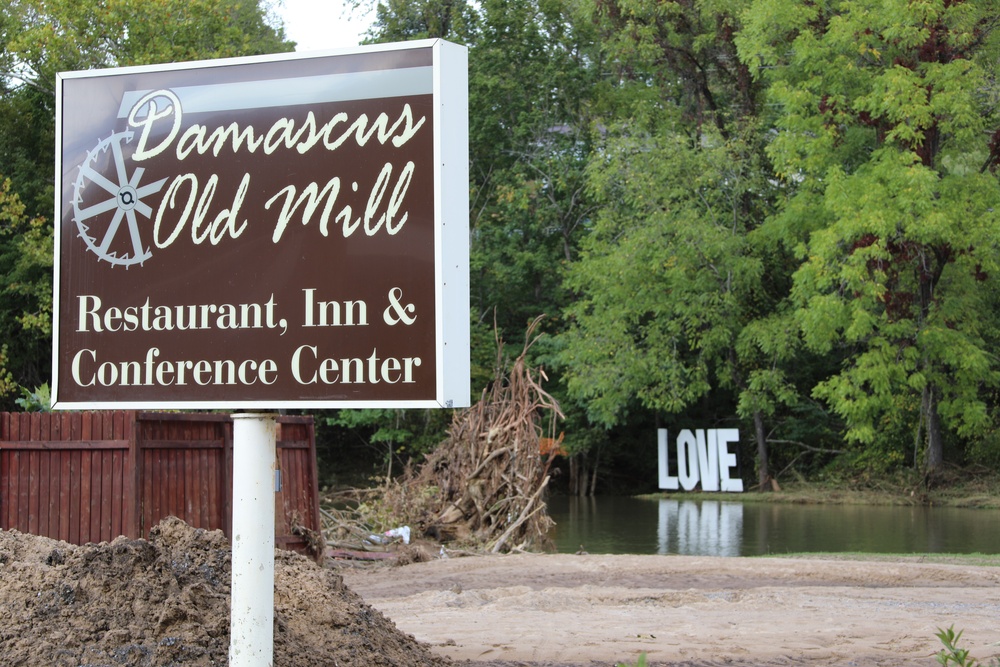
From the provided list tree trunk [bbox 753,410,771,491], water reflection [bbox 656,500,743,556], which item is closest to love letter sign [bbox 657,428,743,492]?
tree trunk [bbox 753,410,771,491]

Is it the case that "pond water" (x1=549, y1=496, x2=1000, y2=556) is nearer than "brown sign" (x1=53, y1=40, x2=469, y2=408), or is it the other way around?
"brown sign" (x1=53, y1=40, x2=469, y2=408)

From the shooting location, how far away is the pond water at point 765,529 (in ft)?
64.2

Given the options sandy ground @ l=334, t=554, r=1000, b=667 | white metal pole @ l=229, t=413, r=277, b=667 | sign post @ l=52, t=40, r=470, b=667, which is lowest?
sandy ground @ l=334, t=554, r=1000, b=667

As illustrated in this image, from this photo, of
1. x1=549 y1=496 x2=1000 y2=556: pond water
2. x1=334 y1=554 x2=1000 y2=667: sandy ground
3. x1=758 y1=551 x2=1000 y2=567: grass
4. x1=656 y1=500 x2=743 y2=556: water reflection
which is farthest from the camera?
x1=549 y1=496 x2=1000 y2=556: pond water

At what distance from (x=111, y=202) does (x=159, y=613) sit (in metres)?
2.38

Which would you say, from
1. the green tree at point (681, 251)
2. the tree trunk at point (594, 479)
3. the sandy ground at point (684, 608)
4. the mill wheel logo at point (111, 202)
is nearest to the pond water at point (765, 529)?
the green tree at point (681, 251)

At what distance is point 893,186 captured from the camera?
25.9 metres

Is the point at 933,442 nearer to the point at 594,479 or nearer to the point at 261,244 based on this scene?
the point at 594,479

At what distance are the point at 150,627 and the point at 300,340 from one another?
2260mm

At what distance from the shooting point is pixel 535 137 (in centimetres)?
3638

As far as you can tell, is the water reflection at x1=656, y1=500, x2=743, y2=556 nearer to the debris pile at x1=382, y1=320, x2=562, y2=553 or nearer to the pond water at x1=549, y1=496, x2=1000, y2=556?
the pond water at x1=549, y1=496, x2=1000, y2=556

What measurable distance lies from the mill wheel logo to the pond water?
48.1ft

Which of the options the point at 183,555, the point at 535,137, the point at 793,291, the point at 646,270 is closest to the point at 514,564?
the point at 183,555

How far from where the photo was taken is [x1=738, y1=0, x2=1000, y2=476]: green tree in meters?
25.7
